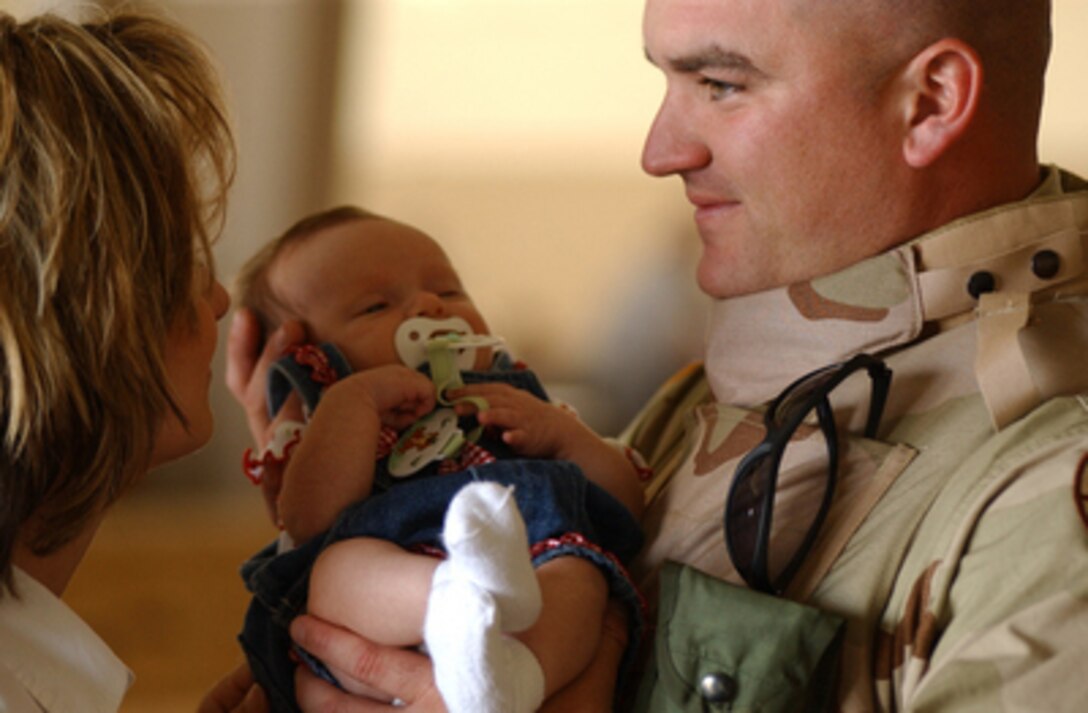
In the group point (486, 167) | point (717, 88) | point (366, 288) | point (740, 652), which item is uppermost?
point (717, 88)

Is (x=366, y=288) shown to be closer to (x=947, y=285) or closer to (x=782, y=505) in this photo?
(x=782, y=505)

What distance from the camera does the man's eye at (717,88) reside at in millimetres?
1774

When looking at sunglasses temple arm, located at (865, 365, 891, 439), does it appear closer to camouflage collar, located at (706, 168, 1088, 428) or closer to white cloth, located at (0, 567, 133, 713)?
camouflage collar, located at (706, 168, 1088, 428)

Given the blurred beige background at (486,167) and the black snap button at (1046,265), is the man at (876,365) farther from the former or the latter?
the blurred beige background at (486,167)

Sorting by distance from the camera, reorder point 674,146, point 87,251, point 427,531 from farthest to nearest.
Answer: point 674,146
point 427,531
point 87,251

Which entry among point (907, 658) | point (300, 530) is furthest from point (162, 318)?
point (907, 658)

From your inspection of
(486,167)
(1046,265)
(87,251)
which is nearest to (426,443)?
(87,251)

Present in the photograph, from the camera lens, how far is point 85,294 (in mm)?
1292

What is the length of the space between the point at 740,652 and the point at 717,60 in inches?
31.1

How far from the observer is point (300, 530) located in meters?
1.66

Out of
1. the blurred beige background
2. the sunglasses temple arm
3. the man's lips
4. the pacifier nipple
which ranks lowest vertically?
the blurred beige background

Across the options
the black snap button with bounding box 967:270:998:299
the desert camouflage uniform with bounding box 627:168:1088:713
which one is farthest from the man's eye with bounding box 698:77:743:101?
the black snap button with bounding box 967:270:998:299

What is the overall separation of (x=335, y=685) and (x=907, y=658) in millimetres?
666

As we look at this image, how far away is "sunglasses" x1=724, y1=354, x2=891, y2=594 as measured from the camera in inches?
56.4
